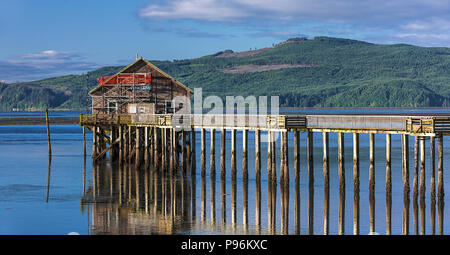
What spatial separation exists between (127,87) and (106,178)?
16.5 metres

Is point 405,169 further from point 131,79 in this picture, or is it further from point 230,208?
point 131,79

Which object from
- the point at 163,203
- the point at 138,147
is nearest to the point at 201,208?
the point at 163,203

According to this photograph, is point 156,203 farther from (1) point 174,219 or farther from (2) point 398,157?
(2) point 398,157

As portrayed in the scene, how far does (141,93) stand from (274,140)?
23864 millimetres

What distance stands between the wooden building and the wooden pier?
299cm

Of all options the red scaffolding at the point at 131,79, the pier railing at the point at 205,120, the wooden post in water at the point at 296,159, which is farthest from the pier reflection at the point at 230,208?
the red scaffolding at the point at 131,79

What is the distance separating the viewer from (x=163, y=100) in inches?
2645

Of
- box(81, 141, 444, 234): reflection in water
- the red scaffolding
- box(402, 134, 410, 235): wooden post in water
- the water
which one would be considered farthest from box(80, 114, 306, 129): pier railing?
box(402, 134, 410, 235): wooden post in water

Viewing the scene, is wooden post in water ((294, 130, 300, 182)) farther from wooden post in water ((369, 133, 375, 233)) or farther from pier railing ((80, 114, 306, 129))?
wooden post in water ((369, 133, 375, 233))

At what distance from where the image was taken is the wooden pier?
117 feet

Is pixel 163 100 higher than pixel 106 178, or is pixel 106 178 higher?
pixel 163 100

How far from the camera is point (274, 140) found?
46906 mm
